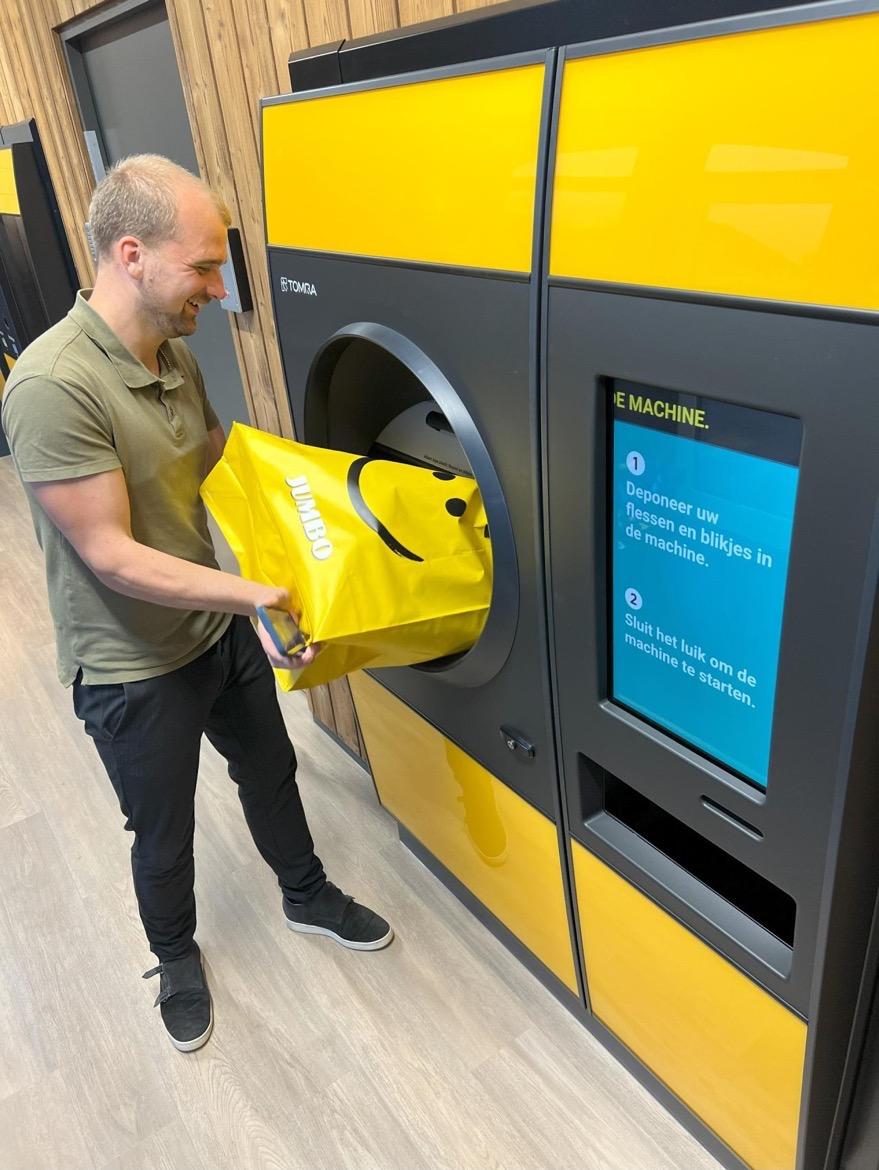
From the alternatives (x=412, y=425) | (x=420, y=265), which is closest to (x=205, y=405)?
(x=412, y=425)

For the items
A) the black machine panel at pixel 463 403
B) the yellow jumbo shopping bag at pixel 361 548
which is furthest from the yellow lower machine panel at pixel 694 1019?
the yellow jumbo shopping bag at pixel 361 548

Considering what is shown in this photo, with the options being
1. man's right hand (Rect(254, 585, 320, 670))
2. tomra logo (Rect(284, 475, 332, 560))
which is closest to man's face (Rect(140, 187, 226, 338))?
tomra logo (Rect(284, 475, 332, 560))

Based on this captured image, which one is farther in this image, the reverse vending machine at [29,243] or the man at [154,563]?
the reverse vending machine at [29,243]

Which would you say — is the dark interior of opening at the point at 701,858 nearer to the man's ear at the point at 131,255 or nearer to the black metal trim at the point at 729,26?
the black metal trim at the point at 729,26

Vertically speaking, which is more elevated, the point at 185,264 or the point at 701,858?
the point at 185,264

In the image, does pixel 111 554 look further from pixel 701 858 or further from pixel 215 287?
pixel 701 858

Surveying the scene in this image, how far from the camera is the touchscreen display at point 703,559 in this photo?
849mm

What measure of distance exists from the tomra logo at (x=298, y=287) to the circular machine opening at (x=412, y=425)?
0.30 ft

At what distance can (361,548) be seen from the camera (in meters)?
1.20

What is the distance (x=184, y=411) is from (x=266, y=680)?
23.1 inches

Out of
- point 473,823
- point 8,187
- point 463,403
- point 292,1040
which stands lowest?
point 292,1040

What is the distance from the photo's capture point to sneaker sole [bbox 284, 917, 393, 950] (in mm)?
1912

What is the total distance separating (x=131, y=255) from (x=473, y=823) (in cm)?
119

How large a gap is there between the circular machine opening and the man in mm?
227
